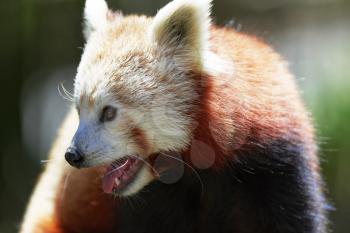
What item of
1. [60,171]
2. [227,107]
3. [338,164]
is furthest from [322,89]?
[227,107]

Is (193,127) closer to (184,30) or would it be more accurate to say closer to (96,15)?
(184,30)

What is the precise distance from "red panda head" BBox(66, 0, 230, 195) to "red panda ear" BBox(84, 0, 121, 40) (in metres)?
0.15

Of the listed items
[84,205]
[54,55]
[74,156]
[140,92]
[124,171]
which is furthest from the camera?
[54,55]

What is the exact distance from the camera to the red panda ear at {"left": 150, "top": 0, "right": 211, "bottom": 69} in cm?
303

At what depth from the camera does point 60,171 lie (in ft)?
13.6

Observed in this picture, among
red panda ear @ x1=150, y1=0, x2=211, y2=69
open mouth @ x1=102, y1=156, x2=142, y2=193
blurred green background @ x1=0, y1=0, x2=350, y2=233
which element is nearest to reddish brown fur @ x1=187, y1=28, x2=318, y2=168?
red panda ear @ x1=150, y1=0, x2=211, y2=69

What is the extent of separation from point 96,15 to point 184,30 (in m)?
0.50

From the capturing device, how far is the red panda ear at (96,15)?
3330 mm

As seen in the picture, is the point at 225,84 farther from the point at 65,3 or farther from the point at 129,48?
the point at 65,3

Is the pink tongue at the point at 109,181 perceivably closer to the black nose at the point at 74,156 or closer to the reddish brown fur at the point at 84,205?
the black nose at the point at 74,156

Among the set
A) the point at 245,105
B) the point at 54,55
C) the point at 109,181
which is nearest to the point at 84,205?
the point at 109,181

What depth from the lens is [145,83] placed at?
304cm

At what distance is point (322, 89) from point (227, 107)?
143 inches

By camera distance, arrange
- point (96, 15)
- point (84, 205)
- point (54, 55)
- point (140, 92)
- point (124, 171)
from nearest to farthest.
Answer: point (140, 92) < point (124, 171) < point (96, 15) < point (84, 205) < point (54, 55)
